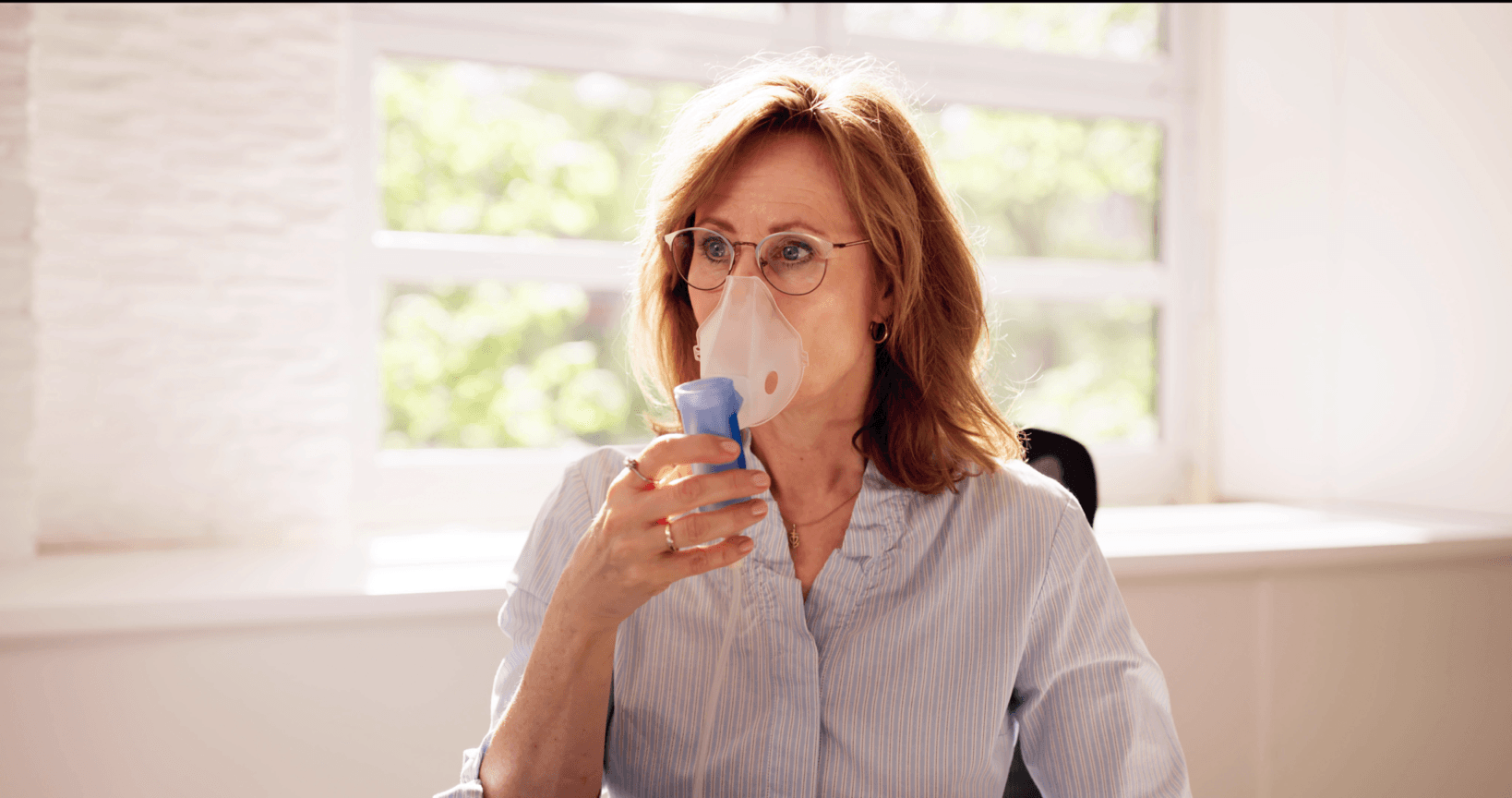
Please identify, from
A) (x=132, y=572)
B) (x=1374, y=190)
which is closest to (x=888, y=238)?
(x=132, y=572)

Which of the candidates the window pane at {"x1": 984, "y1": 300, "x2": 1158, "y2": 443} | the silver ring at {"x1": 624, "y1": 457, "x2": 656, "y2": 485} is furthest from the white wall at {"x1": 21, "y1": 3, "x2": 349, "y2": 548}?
the window pane at {"x1": 984, "y1": 300, "x2": 1158, "y2": 443}

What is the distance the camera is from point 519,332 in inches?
108

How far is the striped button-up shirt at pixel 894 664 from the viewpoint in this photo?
111cm

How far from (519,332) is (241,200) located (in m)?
0.75

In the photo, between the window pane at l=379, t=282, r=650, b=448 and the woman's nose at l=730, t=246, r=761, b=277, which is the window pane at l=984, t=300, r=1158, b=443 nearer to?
the window pane at l=379, t=282, r=650, b=448

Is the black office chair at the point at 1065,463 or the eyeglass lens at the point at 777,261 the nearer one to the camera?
the eyeglass lens at the point at 777,261

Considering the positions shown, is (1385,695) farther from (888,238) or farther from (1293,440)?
(888,238)

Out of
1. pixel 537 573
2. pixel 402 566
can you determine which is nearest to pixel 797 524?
pixel 537 573

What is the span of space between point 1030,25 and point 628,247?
1512 millimetres

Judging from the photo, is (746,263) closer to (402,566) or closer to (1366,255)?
(402,566)

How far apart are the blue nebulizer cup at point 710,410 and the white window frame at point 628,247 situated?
179 centimetres

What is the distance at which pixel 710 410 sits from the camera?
90 cm

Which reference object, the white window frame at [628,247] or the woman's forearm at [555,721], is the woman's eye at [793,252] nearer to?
the woman's forearm at [555,721]

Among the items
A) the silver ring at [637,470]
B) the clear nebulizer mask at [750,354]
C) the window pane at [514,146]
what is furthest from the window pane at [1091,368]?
the silver ring at [637,470]
